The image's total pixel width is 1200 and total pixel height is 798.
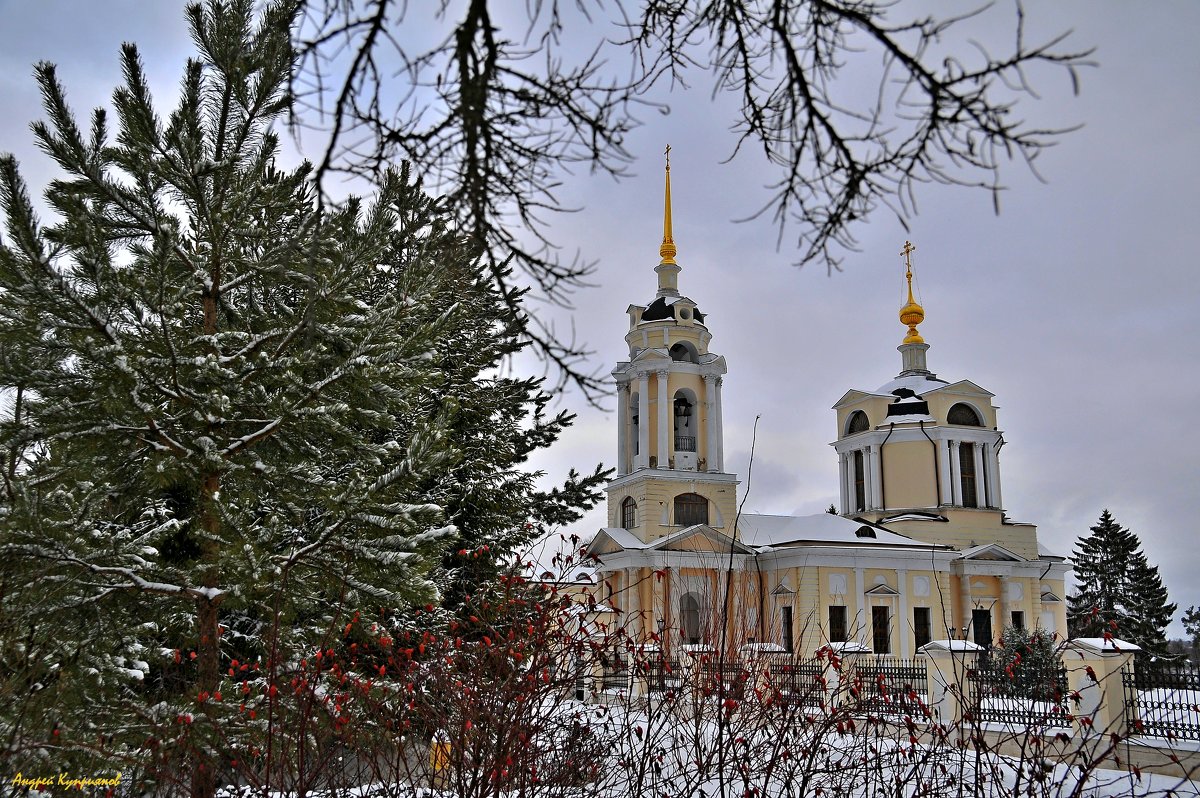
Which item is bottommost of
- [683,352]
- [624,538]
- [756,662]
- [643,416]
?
[756,662]

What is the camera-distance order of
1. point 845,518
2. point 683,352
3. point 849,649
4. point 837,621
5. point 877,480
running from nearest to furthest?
point 849,649
point 837,621
point 683,352
point 845,518
point 877,480

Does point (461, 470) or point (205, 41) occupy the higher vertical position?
point (205, 41)

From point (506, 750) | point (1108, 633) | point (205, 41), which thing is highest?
point (205, 41)

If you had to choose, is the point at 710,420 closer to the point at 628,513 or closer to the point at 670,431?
the point at 670,431

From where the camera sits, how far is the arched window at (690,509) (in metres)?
34.1

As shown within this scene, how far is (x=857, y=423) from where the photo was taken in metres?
42.6

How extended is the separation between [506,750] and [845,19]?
394cm

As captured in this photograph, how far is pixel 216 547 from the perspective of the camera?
7.29 metres

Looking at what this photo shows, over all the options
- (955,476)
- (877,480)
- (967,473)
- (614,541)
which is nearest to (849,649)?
(614,541)

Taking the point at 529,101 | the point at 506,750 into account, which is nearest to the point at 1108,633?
the point at 506,750

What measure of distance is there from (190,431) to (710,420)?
28733 mm

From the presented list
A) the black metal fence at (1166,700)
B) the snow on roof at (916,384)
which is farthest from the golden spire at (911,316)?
the black metal fence at (1166,700)

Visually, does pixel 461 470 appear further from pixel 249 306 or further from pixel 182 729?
pixel 182 729

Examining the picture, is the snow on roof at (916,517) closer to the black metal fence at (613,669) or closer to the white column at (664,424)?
the white column at (664,424)
